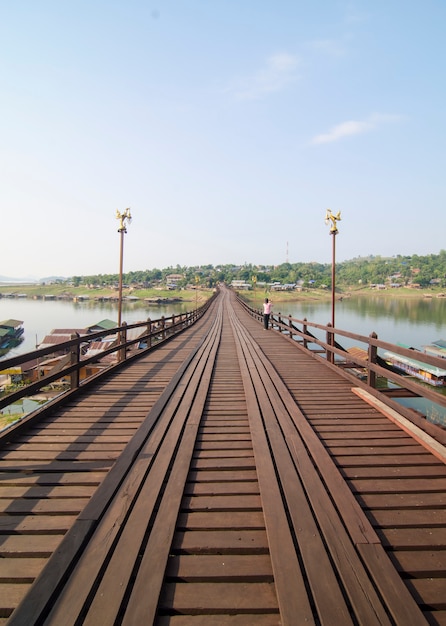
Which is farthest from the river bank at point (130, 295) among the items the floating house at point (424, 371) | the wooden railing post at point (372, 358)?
the wooden railing post at point (372, 358)

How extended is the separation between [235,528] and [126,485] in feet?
3.30

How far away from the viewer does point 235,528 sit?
2.40 m

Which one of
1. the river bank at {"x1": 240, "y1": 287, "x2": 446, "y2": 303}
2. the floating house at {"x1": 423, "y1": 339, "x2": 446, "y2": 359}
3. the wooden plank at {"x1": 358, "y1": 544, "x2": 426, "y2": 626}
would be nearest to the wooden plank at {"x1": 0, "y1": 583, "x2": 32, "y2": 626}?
the wooden plank at {"x1": 358, "y1": 544, "x2": 426, "y2": 626}

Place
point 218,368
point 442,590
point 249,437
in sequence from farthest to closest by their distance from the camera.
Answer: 1. point 218,368
2. point 249,437
3. point 442,590

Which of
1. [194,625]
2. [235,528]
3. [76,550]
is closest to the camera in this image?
[194,625]

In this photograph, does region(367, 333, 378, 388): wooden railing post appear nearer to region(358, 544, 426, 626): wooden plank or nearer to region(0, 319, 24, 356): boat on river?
region(358, 544, 426, 626): wooden plank

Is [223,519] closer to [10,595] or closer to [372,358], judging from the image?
[10,595]

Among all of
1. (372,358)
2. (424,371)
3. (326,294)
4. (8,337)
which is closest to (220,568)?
(372,358)

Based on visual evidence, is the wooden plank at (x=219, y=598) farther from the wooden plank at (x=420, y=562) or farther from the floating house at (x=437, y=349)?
the floating house at (x=437, y=349)

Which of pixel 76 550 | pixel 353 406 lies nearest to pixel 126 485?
pixel 76 550

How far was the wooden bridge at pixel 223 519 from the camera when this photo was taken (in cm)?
181

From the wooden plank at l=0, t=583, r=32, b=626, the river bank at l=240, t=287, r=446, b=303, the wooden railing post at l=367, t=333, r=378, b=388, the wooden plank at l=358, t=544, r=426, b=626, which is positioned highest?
the river bank at l=240, t=287, r=446, b=303

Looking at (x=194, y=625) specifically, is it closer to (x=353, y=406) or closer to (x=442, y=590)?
(x=442, y=590)

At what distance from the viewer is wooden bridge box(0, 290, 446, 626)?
1807 mm
